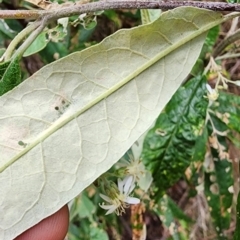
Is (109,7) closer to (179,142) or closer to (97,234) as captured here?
(179,142)

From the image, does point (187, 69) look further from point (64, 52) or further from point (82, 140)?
point (64, 52)

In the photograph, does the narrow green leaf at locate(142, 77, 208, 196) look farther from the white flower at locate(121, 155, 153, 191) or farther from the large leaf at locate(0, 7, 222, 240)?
the large leaf at locate(0, 7, 222, 240)

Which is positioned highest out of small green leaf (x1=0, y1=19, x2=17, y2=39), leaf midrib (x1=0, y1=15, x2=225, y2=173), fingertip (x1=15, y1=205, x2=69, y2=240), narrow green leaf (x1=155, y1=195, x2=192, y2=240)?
leaf midrib (x1=0, y1=15, x2=225, y2=173)

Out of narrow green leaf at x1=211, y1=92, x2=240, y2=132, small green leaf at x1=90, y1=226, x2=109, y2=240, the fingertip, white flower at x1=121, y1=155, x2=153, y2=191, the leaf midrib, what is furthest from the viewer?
small green leaf at x1=90, y1=226, x2=109, y2=240

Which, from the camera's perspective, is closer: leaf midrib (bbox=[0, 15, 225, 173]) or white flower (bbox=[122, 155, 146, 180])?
leaf midrib (bbox=[0, 15, 225, 173])

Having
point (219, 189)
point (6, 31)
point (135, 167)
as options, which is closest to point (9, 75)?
point (135, 167)

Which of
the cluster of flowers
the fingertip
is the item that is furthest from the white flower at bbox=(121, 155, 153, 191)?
the fingertip

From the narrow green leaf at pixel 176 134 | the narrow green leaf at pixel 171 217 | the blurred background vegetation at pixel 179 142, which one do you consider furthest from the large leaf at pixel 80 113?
the narrow green leaf at pixel 171 217
